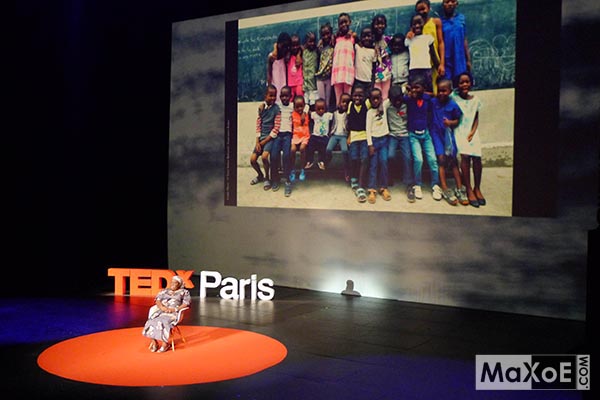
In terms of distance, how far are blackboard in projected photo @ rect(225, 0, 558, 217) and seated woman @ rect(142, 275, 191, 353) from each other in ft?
14.8

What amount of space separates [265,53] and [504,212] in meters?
5.18

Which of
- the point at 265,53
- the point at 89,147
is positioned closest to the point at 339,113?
the point at 265,53

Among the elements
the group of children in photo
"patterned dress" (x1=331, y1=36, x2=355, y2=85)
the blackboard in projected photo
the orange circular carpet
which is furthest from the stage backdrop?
the orange circular carpet

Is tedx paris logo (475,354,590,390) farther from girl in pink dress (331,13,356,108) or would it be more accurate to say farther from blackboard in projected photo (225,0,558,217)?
girl in pink dress (331,13,356,108)

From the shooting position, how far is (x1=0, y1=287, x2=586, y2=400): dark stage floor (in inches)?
223

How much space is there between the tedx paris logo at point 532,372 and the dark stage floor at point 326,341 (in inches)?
5.8

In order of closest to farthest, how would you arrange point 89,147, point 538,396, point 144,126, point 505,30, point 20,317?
point 538,396 → point 20,317 → point 505,30 → point 89,147 → point 144,126

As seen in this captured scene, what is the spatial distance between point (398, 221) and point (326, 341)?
10.8 feet

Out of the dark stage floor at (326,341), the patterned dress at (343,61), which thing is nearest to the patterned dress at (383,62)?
the patterned dress at (343,61)

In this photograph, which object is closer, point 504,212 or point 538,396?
point 538,396

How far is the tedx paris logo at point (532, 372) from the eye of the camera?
5.97 metres

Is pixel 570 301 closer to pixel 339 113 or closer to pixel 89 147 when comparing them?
pixel 339 113

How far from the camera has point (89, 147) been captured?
452 inches

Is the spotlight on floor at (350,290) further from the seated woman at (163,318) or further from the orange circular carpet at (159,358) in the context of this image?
the seated woman at (163,318)
